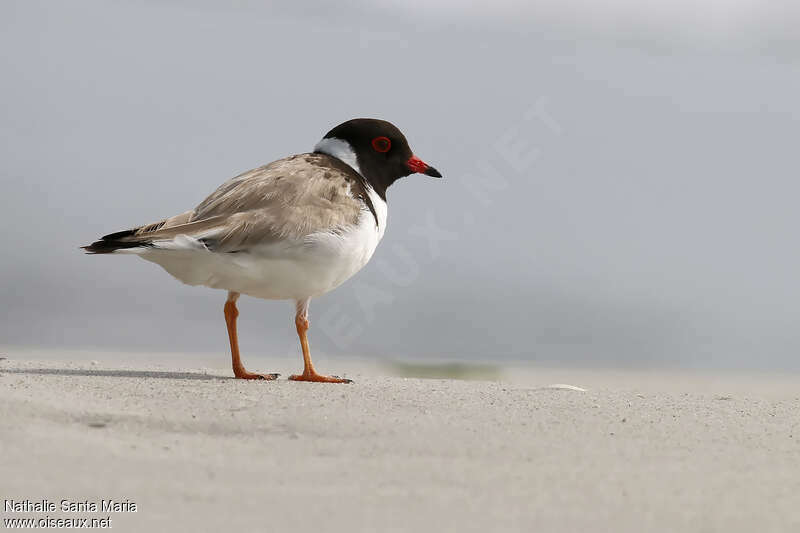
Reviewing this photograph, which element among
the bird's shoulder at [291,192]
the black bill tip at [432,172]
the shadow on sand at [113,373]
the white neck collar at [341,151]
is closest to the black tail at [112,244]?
the bird's shoulder at [291,192]

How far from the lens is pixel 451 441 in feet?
17.6

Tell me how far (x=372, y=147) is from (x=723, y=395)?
160 inches

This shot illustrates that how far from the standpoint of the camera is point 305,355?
7.90 metres

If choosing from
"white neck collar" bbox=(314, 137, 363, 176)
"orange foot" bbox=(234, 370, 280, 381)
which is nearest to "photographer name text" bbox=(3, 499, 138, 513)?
"orange foot" bbox=(234, 370, 280, 381)

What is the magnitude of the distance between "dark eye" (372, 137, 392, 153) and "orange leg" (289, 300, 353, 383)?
67.8 inches

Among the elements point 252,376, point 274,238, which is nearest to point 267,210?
point 274,238

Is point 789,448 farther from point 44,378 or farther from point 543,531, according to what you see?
point 44,378

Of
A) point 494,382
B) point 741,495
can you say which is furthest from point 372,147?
point 741,495

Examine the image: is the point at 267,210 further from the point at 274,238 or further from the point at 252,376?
the point at 252,376

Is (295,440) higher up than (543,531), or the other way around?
(295,440)

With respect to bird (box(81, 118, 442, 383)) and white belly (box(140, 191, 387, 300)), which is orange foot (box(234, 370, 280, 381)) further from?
white belly (box(140, 191, 387, 300))

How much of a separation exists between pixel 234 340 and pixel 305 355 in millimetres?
650

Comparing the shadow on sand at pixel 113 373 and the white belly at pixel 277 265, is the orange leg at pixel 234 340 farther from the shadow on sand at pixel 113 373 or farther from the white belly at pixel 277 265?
the white belly at pixel 277 265

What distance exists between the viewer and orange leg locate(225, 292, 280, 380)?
7.83 m
